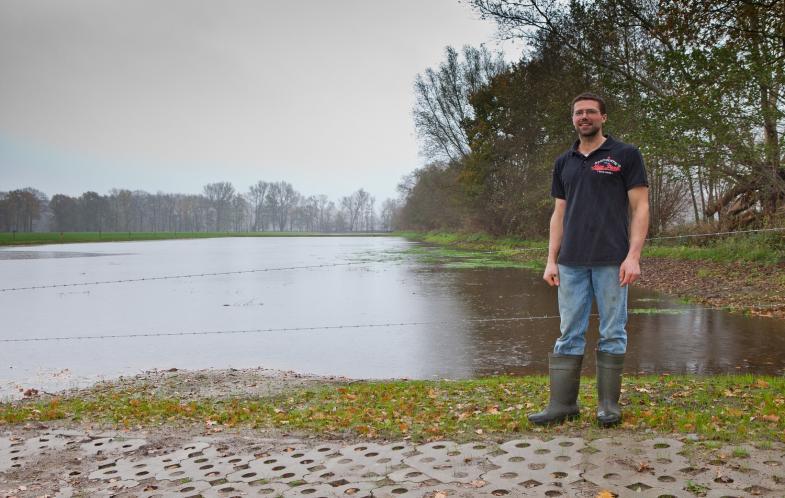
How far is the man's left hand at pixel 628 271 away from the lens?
388 cm

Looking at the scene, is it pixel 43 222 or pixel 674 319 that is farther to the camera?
pixel 43 222

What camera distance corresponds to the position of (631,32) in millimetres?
19797

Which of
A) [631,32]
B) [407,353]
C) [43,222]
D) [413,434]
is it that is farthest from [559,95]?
[43,222]

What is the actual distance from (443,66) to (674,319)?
113 feet

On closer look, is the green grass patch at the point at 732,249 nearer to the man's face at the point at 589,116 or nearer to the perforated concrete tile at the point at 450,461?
the man's face at the point at 589,116

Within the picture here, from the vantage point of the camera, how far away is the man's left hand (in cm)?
388

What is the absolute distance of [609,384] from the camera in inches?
164

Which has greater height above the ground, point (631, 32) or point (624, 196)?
point (631, 32)

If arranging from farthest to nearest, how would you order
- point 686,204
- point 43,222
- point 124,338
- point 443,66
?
1. point 43,222
2. point 443,66
3. point 686,204
4. point 124,338

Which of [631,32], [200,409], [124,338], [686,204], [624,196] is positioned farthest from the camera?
[686,204]

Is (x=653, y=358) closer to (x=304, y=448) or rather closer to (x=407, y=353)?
(x=407, y=353)

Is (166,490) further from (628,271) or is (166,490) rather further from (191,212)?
(191,212)

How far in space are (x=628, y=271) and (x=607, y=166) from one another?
0.72 meters

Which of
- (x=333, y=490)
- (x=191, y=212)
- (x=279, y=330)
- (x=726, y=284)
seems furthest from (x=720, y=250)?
(x=191, y=212)
